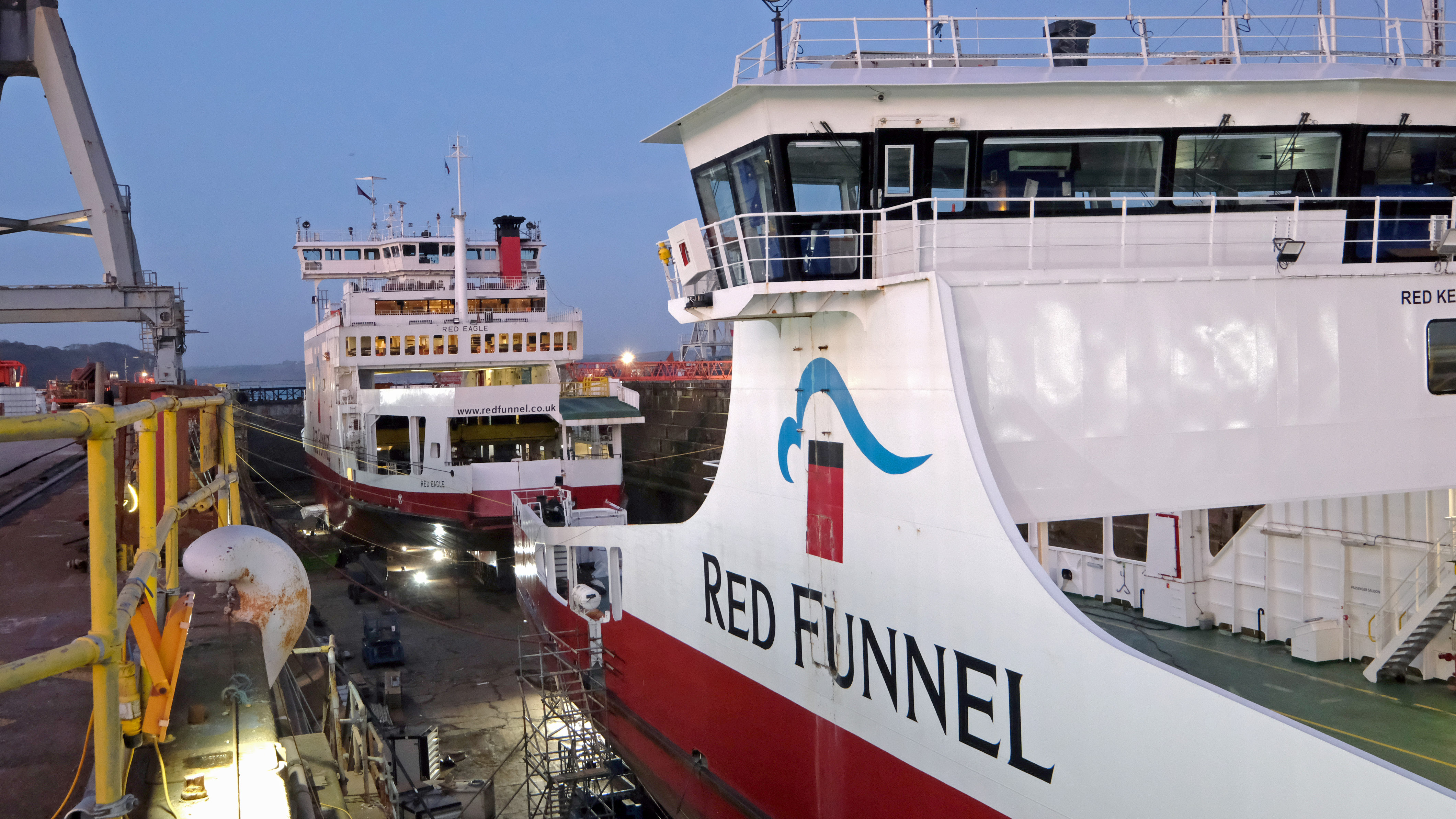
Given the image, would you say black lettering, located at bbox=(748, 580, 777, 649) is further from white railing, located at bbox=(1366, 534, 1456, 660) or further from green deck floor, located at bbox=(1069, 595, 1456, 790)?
white railing, located at bbox=(1366, 534, 1456, 660)

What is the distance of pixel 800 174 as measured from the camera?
322 inches

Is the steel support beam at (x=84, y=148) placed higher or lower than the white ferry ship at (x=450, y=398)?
higher

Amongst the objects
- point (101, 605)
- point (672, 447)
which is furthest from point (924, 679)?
point (672, 447)

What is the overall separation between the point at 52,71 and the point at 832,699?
74.0 ft

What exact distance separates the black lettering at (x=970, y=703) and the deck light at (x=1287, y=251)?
4.21 metres

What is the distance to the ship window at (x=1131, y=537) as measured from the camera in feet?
41.3

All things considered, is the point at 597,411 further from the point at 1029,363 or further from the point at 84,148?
the point at 1029,363

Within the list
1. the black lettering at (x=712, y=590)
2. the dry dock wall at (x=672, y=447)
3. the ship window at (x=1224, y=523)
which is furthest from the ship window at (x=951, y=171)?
the dry dock wall at (x=672, y=447)

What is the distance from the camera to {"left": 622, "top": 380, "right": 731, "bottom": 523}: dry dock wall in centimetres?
2962

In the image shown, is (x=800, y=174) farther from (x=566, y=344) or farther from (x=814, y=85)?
(x=566, y=344)

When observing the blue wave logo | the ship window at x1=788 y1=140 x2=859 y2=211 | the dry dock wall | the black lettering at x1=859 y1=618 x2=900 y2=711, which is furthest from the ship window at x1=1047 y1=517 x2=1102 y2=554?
the dry dock wall

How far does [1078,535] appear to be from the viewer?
14.4 meters

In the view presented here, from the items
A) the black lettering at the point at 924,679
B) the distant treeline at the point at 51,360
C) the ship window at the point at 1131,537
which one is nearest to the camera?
the black lettering at the point at 924,679

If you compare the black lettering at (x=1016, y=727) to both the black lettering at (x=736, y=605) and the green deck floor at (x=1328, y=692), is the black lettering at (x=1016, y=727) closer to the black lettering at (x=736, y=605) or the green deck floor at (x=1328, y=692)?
the green deck floor at (x=1328, y=692)
